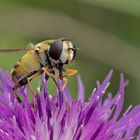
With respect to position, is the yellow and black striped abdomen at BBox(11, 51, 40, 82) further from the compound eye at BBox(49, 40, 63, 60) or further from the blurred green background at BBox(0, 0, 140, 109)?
the blurred green background at BBox(0, 0, 140, 109)

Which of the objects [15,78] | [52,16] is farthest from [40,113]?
[52,16]

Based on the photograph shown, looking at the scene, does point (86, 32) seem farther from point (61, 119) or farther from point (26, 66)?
point (61, 119)

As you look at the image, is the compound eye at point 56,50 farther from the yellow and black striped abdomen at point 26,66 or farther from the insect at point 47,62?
the yellow and black striped abdomen at point 26,66

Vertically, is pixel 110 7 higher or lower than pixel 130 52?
higher

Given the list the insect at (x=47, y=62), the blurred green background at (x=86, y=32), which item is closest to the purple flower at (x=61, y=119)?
the insect at (x=47, y=62)

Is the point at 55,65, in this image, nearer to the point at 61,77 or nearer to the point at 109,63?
the point at 61,77

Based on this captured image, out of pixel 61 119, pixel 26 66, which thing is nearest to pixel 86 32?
pixel 26 66

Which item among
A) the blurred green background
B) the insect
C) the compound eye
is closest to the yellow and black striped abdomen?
the insect
